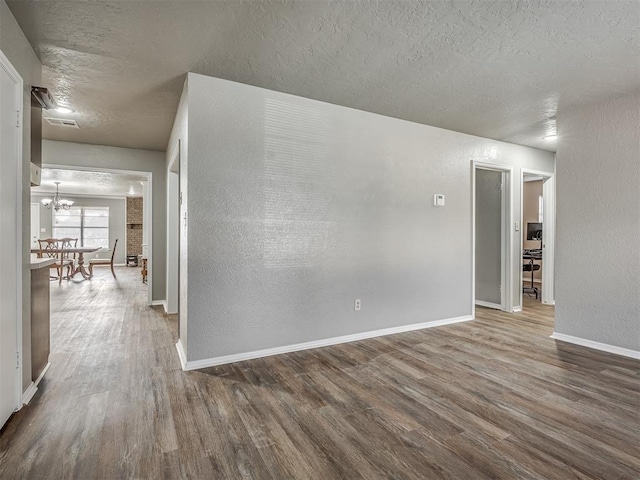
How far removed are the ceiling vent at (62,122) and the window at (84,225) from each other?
8643mm

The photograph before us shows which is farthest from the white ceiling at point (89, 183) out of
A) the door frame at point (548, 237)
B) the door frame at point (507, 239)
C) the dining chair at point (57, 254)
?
the door frame at point (548, 237)

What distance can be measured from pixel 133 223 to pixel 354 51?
11557mm

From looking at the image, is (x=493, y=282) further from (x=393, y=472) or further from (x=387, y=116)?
(x=393, y=472)

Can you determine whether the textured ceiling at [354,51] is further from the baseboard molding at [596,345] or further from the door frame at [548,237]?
the baseboard molding at [596,345]

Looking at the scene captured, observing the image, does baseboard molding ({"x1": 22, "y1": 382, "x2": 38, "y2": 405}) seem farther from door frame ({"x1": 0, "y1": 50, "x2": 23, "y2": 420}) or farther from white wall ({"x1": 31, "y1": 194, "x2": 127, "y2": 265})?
white wall ({"x1": 31, "y1": 194, "x2": 127, "y2": 265})

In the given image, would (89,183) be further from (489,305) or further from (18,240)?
(489,305)

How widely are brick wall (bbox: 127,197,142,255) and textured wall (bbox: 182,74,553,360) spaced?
10512 millimetres

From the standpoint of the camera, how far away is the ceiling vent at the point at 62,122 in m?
3.78

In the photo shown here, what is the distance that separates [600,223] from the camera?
3330 millimetres

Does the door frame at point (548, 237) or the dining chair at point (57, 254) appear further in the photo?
the dining chair at point (57, 254)

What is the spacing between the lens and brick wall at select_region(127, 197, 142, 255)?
11742 millimetres

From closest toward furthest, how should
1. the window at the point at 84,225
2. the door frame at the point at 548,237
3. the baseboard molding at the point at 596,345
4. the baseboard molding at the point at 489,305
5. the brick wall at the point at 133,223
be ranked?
the baseboard molding at the point at 596,345 → the baseboard molding at the point at 489,305 → the door frame at the point at 548,237 → the window at the point at 84,225 → the brick wall at the point at 133,223

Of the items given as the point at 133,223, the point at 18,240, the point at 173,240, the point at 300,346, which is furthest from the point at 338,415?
the point at 133,223

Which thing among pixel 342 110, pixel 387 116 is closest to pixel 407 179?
pixel 387 116
